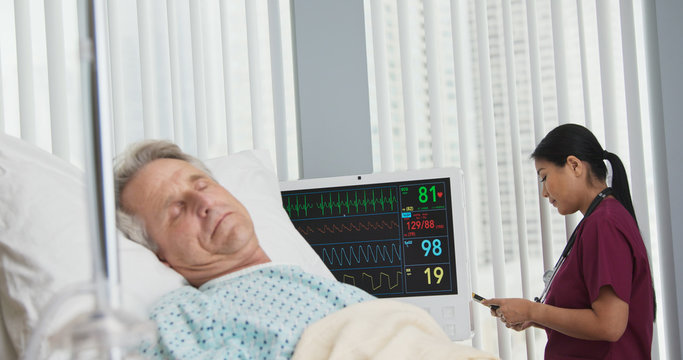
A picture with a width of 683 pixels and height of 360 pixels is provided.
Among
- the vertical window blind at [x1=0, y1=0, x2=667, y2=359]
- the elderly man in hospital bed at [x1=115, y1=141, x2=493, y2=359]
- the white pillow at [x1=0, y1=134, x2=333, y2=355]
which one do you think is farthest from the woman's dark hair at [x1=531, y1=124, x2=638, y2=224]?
the white pillow at [x1=0, y1=134, x2=333, y2=355]

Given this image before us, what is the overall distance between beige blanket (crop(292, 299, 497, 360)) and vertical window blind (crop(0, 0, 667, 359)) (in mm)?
1152

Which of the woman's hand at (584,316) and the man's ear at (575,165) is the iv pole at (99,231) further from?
the man's ear at (575,165)

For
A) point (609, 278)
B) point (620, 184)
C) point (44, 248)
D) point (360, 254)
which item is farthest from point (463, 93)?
point (44, 248)

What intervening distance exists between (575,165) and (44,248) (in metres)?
1.56

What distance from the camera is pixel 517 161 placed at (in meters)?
2.31

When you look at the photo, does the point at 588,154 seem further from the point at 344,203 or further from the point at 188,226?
the point at 188,226

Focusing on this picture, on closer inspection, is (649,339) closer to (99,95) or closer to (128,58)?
(99,95)

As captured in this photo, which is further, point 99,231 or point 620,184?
point 620,184

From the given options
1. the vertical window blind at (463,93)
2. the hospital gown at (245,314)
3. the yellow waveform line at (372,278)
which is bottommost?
the yellow waveform line at (372,278)

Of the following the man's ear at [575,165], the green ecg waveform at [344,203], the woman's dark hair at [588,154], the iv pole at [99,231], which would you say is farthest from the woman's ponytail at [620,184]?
the iv pole at [99,231]

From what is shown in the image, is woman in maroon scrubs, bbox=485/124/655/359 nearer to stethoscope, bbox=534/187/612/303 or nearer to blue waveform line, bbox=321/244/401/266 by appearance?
stethoscope, bbox=534/187/612/303

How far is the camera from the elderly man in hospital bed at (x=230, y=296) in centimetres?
112

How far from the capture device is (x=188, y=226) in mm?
1406

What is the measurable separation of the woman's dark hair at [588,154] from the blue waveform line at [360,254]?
0.61 meters
